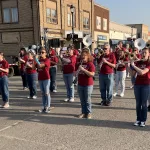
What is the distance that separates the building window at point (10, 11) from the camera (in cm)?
2456

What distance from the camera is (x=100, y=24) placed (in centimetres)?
3809

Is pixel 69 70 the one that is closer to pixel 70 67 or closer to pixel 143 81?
pixel 70 67

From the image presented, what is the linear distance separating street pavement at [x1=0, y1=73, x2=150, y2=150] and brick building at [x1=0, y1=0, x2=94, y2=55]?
17.4 meters

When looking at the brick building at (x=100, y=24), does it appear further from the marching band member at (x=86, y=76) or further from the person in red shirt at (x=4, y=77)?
the marching band member at (x=86, y=76)

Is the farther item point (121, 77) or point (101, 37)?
point (101, 37)

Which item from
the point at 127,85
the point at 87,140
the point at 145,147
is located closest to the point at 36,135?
the point at 87,140

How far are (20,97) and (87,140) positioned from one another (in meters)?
4.92

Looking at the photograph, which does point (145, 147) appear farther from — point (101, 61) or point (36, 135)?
point (101, 61)

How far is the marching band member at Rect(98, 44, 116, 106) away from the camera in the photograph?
7148 millimetres

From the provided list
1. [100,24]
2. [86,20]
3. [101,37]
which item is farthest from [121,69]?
[100,24]

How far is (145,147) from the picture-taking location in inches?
172

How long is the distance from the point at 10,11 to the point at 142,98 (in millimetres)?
22045

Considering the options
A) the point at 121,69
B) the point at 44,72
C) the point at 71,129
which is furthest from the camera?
the point at 121,69

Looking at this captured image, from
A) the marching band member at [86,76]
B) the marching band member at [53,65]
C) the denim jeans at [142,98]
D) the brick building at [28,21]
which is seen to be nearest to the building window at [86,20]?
the brick building at [28,21]
